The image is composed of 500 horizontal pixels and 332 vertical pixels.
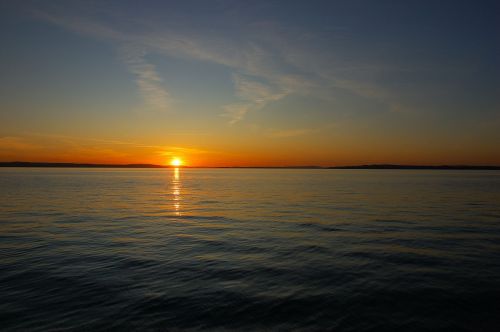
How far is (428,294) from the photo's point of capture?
1413cm

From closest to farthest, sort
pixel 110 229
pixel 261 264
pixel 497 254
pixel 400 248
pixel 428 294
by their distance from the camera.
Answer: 1. pixel 428 294
2. pixel 261 264
3. pixel 497 254
4. pixel 400 248
5. pixel 110 229

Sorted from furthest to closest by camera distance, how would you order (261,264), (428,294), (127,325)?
(261,264) → (428,294) → (127,325)

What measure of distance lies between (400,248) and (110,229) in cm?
2348

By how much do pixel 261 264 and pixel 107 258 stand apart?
907 centimetres

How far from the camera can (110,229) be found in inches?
1162

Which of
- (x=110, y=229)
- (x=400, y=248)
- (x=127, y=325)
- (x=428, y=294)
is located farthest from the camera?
(x=110, y=229)

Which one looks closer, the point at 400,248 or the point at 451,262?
the point at 451,262

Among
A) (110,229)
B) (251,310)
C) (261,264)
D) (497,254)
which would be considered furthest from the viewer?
(110,229)

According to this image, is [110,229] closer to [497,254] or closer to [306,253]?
[306,253]

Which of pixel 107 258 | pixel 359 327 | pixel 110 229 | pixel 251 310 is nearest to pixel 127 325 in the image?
pixel 251 310

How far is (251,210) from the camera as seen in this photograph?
43250mm

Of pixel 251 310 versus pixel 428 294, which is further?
pixel 428 294

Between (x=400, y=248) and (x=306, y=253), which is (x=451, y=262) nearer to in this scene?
(x=400, y=248)

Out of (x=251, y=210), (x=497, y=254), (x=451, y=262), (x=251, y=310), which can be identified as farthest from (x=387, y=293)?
(x=251, y=210)
